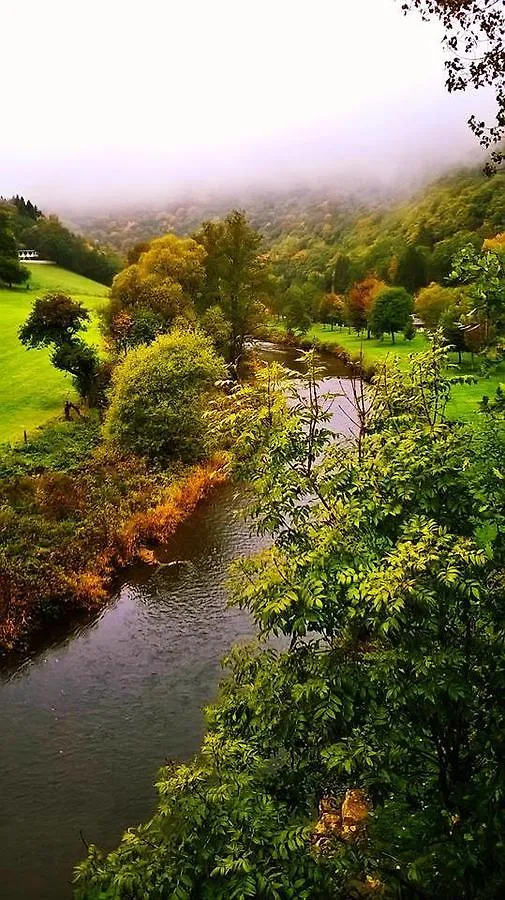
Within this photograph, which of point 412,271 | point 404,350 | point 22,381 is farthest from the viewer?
point 412,271

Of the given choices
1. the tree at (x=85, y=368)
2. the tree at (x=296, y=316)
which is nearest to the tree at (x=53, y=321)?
the tree at (x=85, y=368)

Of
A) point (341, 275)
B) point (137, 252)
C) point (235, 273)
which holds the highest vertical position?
point (341, 275)

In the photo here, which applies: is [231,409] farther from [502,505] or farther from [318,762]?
[318,762]

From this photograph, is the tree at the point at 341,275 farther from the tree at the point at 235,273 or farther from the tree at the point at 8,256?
the tree at the point at 235,273

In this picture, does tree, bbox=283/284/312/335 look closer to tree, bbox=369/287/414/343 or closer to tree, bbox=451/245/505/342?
tree, bbox=369/287/414/343

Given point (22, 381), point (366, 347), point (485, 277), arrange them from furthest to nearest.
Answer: point (366, 347) < point (22, 381) < point (485, 277)

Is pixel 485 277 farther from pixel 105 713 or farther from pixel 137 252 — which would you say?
pixel 137 252

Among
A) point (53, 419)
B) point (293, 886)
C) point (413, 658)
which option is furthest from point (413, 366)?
point (53, 419)

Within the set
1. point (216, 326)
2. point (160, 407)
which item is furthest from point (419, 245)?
point (160, 407)
